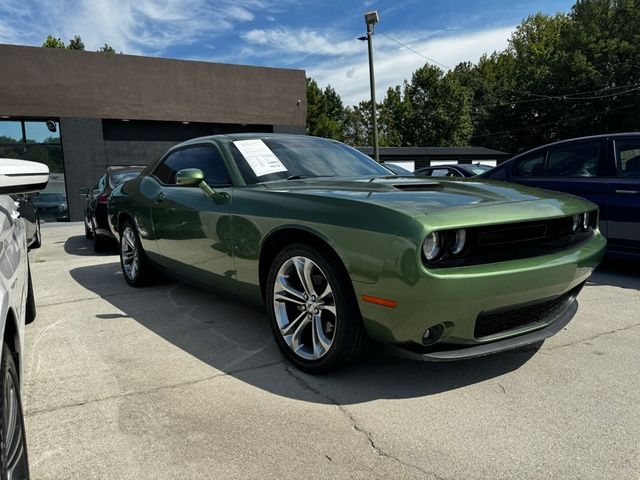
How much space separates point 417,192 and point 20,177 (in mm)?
1941

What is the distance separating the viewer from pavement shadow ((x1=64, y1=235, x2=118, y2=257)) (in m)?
8.22

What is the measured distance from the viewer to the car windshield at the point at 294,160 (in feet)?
11.7

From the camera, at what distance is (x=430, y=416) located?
7.91ft

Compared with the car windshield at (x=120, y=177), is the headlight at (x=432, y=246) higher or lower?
lower

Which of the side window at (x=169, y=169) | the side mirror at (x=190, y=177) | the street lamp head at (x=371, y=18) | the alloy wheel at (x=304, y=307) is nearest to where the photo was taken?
the alloy wheel at (x=304, y=307)

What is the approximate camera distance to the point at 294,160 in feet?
12.4

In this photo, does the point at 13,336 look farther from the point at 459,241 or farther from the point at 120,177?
the point at 120,177

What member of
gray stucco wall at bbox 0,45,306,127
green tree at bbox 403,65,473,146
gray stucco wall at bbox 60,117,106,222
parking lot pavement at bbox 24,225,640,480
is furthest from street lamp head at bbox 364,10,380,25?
green tree at bbox 403,65,473,146

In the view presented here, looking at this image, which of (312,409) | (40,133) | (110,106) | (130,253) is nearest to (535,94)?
(110,106)

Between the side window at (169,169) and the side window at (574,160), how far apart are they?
168 inches

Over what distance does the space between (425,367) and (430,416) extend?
0.59m

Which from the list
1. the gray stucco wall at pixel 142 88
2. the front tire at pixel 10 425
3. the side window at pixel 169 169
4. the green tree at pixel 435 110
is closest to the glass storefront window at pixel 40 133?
the gray stucco wall at pixel 142 88

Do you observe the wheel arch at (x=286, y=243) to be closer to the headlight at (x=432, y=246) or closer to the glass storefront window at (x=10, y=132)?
the headlight at (x=432, y=246)

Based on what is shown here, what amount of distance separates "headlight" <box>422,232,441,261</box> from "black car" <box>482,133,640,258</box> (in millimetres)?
3737
